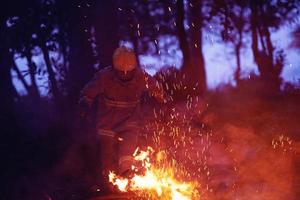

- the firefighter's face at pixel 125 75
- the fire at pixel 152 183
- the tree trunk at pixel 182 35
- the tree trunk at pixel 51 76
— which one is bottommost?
the fire at pixel 152 183

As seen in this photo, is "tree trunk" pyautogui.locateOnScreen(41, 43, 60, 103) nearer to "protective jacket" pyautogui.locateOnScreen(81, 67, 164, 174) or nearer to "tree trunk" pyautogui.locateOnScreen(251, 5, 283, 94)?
"protective jacket" pyautogui.locateOnScreen(81, 67, 164, 174)

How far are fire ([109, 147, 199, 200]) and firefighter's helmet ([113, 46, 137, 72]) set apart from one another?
1368mm

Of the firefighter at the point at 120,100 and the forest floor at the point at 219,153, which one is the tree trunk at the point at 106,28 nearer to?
the forest floor at the point at 219,153

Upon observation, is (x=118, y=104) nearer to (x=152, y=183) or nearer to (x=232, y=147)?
(x=152, y=183)

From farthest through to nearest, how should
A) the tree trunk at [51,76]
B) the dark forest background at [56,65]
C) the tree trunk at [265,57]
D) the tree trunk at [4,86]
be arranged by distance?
the tree trunk at [265,57] → the tree trunk at [4,86] → the tree trunk at [51,76] → the dark forest background at [56,65]

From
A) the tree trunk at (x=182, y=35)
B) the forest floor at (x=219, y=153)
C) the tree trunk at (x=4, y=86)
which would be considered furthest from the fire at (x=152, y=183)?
the tree trunk at (x=4, y=86)

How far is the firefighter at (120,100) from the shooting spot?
305 inches

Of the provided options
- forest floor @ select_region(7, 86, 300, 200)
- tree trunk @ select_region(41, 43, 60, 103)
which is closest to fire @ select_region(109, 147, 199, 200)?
forest floor @ select_region(7, 86, 300, 200)

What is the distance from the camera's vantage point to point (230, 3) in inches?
727

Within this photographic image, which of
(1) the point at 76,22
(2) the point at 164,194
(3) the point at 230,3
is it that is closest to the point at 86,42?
(1) the point at 76,22

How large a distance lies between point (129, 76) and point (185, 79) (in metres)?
6.45

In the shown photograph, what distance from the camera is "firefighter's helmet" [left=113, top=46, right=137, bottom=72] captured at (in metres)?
7.61

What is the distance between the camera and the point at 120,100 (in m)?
7.92

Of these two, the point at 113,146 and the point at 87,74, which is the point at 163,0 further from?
the point at 113,146
